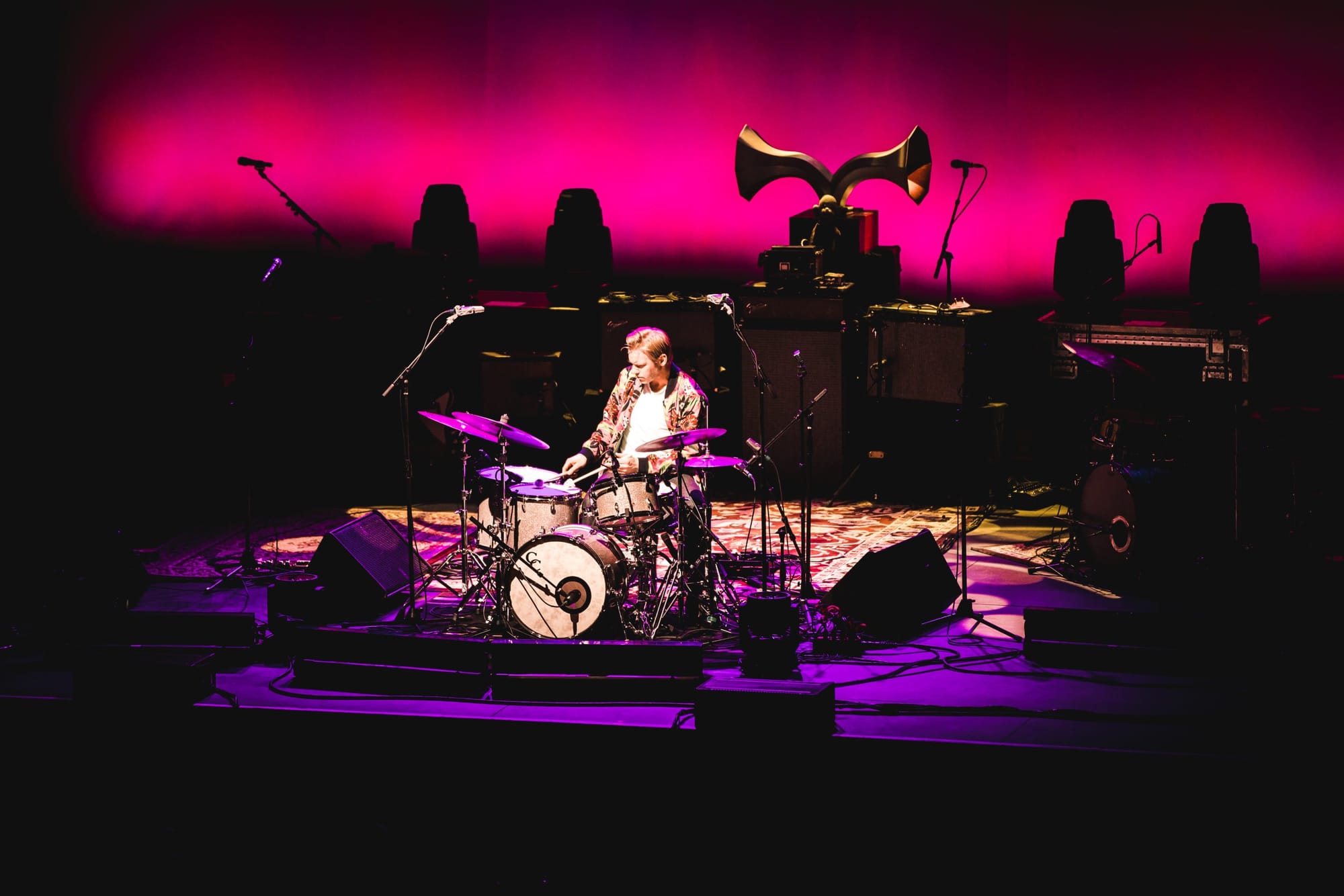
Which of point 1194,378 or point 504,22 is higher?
point 504,22

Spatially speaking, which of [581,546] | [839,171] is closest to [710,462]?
[581,546]

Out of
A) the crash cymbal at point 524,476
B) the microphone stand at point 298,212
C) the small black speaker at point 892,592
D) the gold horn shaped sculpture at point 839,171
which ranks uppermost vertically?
the gold horn shaped sculpture at point 839,171

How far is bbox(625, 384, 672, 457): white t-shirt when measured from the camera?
655 cm

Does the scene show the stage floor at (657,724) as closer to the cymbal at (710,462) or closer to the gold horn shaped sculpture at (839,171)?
the cymbal at (710,462)

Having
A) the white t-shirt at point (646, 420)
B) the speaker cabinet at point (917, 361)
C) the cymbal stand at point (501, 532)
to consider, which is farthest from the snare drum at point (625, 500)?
the speaker cabinet at point (917, 361)

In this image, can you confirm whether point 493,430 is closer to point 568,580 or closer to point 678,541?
point 568,580

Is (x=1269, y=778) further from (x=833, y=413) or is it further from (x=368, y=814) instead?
(x=833, y=413)

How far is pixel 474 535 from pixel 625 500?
1.27 meters

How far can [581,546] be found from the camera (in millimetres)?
5402

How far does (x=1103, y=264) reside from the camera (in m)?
9.10

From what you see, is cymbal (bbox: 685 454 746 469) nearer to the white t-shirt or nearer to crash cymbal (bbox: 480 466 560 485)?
crash cymbal (bbox: 480 466 560 485)

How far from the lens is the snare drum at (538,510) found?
5664mm

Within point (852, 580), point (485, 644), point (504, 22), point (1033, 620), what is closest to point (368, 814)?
point (485, 644)

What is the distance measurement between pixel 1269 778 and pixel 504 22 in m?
8.74
